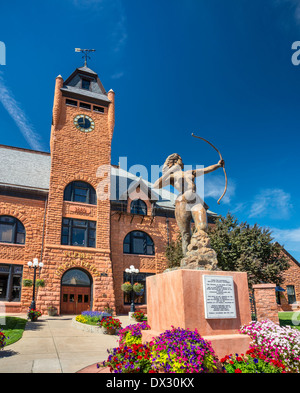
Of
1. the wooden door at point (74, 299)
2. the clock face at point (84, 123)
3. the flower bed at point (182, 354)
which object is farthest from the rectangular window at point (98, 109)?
the flower bed at point (182, 354)

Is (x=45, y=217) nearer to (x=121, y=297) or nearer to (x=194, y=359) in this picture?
(x=121, y=297)

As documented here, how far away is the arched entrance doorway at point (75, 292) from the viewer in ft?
68.4

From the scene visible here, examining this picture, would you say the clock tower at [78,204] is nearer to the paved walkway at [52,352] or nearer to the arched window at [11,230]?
the arched window at [11,230]

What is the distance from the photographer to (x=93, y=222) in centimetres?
2297

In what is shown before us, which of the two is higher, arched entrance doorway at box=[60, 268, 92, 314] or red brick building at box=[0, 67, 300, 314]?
red brick building at box=[0, 67, 300, 314]

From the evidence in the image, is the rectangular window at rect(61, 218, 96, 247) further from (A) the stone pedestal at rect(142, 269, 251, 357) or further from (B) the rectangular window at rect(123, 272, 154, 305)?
(A) the stone pedestal at rect(142, 269, 251, 357)

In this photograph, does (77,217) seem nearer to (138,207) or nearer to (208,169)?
(138,207)

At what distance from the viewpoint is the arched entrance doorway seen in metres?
20.9

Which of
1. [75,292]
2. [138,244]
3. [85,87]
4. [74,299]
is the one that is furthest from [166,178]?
[85,87]

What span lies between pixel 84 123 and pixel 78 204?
7.31 m

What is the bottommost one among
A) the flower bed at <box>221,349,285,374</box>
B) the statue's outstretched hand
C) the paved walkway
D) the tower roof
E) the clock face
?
the paved walkway

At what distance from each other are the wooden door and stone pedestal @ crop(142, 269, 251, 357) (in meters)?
16.3

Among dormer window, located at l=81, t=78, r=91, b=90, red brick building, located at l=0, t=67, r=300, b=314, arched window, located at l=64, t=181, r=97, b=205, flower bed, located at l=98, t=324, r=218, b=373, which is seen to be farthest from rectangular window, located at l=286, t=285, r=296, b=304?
flower bed, located at l=98, t=324, r=218, b=373
